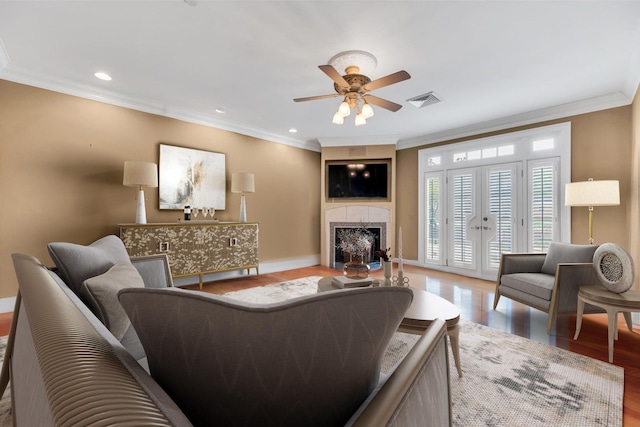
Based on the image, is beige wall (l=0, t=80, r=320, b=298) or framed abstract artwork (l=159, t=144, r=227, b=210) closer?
beige wall (l=0, t=80, r=320, b=298)

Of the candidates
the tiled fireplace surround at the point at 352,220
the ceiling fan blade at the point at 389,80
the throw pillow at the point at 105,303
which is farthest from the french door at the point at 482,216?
the throw pillow at the point at 105,303

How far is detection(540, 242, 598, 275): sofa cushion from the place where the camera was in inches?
112

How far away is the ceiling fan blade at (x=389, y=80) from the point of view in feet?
7.82

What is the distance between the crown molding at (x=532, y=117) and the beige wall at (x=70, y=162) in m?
3.69

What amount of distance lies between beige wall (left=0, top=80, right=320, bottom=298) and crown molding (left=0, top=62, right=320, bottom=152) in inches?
2.5

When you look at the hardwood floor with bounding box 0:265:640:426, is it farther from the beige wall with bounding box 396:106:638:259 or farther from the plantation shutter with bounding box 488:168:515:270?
the beige wall with bounding box 396:106:638:259

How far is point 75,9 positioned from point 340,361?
3.06m

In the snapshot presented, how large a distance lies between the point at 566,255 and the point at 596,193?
32.3 inches

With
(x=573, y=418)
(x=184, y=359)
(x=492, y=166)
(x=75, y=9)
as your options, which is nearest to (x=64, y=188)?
(x=75, y=9)

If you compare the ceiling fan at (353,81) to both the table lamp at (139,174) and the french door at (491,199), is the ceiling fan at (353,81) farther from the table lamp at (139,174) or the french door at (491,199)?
the french door at (491,199)

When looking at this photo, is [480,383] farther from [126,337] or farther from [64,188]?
[64,188]

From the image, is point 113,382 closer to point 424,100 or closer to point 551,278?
point 551,278

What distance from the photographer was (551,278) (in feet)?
9.29

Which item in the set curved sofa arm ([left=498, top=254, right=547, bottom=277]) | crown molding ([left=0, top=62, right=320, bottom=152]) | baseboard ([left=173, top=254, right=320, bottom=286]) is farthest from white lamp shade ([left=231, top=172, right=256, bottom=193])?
curved sofa arm ([left=498, top=254, right=547, bottom=277])
